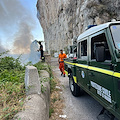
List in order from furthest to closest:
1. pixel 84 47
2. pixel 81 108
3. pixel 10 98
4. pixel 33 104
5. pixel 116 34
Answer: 1. pixel 81 108
2. pixel 84 47
3. pixel 10 98
4. pixel 33 104
5. pixel 116 34

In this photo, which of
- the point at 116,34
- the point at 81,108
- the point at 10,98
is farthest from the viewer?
the point at 81,108

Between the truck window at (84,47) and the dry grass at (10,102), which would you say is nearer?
the dry grass at (10,102)

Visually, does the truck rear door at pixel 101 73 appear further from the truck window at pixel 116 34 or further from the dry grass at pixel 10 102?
the dry grass at pixel 10 102

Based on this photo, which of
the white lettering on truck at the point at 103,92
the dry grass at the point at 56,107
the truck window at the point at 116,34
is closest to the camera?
the truck window at the point at 116,34

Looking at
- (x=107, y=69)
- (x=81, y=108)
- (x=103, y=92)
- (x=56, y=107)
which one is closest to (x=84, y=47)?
(x=107, y=69)

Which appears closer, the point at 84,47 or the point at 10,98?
the point at 10,98

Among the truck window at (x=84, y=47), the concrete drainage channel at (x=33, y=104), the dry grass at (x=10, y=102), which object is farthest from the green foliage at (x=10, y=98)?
the truck window at (x=84, y=47)

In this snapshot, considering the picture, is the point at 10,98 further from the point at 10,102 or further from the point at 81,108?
the point at 81,108

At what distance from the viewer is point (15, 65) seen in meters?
5.90

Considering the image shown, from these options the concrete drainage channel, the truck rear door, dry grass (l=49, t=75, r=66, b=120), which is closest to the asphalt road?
dry grass (l=49, t=75, r=66, b=120)

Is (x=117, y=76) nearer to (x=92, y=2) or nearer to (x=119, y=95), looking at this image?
(x=119, y=95)

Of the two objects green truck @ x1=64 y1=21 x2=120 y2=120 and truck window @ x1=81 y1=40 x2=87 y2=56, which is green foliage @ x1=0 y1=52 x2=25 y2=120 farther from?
truck window @ x1=81 y1=40 x2=87 y2=56

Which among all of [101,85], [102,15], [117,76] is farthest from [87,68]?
[102,15]

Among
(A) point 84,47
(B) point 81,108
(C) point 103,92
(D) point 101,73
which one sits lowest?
(B) point 81,108
